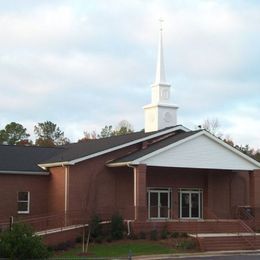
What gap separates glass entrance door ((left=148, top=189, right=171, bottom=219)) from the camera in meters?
43.7

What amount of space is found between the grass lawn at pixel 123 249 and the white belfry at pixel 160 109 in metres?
13.6

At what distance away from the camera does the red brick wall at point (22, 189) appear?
138 ft

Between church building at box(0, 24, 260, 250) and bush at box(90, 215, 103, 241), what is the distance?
1723 millimetres

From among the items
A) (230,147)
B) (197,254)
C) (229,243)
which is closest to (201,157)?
(230,147)

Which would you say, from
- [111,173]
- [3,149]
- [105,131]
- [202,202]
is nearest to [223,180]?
[202,202]

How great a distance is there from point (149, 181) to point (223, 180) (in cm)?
608

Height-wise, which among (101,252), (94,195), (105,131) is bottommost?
(101,252)

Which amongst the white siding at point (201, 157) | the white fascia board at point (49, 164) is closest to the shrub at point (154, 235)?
the white siding at point (201, 157)

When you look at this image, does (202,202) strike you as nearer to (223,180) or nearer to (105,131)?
(223,180)

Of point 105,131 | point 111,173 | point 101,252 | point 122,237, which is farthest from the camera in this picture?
point 105,131

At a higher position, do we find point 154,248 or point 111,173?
point 111,173

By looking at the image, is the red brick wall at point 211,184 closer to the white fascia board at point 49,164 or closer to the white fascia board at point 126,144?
the white fascia board at point 126,144

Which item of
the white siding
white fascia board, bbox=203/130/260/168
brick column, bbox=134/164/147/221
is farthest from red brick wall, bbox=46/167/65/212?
white fascia board, bbox=203/130/260/168

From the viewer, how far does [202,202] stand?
152 ft
